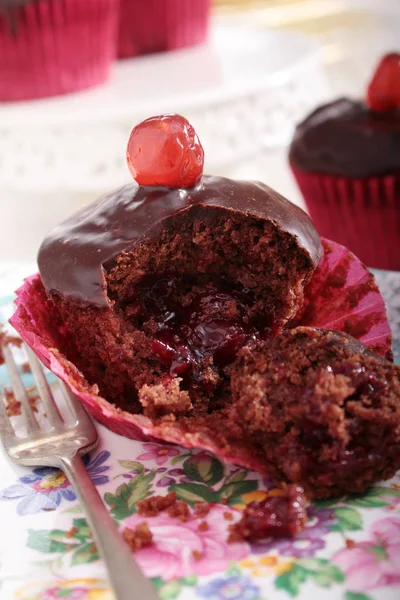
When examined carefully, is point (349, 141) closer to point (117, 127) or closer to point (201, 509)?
point (117, 127)

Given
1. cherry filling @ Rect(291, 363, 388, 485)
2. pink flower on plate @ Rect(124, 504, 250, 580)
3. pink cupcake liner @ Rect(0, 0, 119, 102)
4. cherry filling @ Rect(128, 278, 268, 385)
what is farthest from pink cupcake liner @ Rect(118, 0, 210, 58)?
pink flower on plate @ Rect(124, 504, 250, 580)

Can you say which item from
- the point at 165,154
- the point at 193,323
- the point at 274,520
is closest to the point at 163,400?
the point at 193,323

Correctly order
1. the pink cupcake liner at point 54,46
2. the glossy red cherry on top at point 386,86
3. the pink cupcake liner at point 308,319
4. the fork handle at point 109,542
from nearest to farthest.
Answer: the fork handle at point 109,542, the pink cupcake liner at point 308,319, the glossy red cherry on top at point 386,86, the pink cupcake liner at point 54,46

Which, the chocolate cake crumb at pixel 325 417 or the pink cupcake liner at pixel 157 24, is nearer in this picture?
the chocolate cake crumb at pixel 325 417

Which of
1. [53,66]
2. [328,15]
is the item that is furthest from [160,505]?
[328,15]

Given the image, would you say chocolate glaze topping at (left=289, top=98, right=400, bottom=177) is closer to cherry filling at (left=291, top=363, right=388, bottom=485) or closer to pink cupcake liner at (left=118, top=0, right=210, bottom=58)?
cherry filling at (left=291, top=363, right=388, bottom=485)

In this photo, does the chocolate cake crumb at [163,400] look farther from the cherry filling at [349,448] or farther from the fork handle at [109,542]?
the cherry filling at [349,448]

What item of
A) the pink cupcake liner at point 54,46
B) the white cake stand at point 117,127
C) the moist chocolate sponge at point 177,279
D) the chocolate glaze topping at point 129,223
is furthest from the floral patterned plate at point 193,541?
the pink cupcake liner at point 54,46
